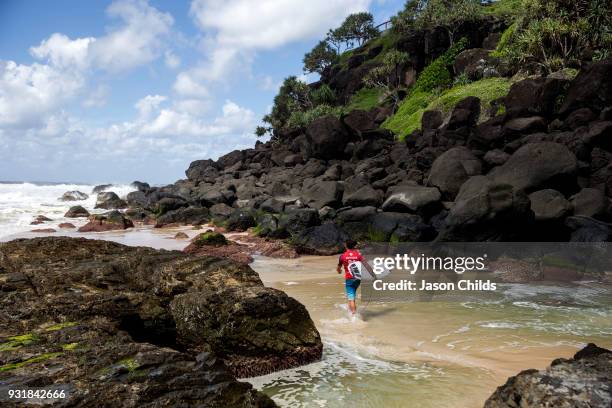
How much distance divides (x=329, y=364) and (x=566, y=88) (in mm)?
23228

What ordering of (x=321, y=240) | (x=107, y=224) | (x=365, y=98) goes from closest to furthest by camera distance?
(x=321, y=240)
(x=107, y=224)
(x=365, y=98)

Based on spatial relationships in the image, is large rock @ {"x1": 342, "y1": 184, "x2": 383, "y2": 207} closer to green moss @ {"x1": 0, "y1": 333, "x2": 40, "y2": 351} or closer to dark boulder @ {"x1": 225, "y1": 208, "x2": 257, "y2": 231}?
dark boulder @ {"x1": 225, "y1": 208, "x2": 257, "y2": 231}

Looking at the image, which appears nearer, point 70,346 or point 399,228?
point 70,346

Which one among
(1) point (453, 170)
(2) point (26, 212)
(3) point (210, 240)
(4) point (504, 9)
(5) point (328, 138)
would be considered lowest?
(3) point (210, 240)

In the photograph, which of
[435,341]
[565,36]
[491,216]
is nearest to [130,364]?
[435,341]

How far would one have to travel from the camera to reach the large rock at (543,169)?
16.4 metres

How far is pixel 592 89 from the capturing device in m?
21.1

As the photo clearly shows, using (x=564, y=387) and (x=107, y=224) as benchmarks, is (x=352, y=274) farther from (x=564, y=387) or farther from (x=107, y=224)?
(x=107, y=224)

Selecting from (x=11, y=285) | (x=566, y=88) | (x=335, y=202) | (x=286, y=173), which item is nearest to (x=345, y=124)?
(x=286, y=173)

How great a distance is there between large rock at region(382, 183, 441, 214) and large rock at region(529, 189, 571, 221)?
3960mm

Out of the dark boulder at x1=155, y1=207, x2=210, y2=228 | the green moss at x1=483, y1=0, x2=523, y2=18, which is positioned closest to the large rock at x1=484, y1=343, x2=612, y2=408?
the dark boulder at x1=155, y1=207, x2=210, y2=228

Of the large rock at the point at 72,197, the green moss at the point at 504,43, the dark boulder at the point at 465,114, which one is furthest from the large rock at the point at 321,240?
the large rock at the point at 72,197

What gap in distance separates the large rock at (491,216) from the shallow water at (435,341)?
201 centimetres

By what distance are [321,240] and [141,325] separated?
11683mm
